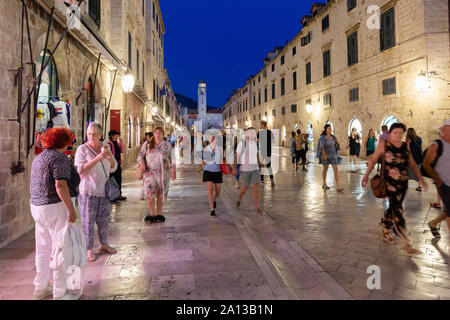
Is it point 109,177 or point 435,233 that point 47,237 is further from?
point 435,233

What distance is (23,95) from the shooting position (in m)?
4.84

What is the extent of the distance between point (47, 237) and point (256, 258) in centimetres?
240

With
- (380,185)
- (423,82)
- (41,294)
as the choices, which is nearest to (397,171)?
(380,185)

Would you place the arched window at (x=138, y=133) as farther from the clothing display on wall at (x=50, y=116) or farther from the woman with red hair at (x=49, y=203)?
the woman with red hair at (x=49, y=203)

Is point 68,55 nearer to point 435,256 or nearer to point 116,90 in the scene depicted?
point 116,90

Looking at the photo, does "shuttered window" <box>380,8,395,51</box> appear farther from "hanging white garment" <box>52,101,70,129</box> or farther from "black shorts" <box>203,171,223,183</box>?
"hanging white garment" <box>52,101,70,129</box>

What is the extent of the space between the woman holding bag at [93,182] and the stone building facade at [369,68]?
1313 cm

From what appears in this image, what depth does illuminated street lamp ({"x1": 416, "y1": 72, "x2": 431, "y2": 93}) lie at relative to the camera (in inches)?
489

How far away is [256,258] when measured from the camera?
3807 mm

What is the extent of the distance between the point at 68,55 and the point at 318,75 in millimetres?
19811

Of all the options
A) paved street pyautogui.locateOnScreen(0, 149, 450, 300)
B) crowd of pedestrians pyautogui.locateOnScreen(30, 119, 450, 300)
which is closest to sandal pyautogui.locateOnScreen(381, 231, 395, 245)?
crowd of pedestrians pyautogui.locateOnScreen(30, 119, 450, 300)

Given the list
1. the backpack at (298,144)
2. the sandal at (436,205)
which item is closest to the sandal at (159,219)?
the sandal at (436,205)

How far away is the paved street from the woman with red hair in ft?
0.92

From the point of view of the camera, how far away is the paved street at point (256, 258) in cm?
302
